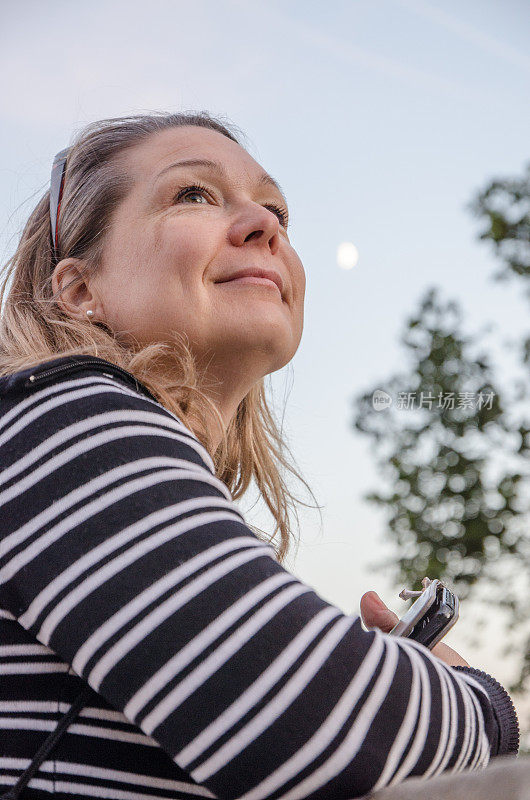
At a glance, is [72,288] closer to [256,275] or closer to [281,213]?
[256,275]

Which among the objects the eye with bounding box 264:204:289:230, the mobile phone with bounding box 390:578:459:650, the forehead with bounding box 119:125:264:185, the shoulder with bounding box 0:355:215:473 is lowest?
the mobile phone with bounding box 390:578:459:650

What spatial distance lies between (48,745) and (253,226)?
1056 mm

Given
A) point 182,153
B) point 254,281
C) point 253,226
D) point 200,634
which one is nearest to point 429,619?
point 200,634

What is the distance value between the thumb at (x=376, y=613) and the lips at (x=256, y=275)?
0.65 meters

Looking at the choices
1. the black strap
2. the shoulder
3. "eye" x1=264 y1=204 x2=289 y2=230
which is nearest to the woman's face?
"eye" x1=264 y1=204 x2=289 y2=230

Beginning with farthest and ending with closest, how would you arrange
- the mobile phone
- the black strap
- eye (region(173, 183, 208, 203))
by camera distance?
eye (region(173, 183, 208, 203))
the mobile phone
the black strap

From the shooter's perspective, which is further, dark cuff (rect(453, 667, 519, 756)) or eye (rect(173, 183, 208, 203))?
eye (rect(173, 183, 208, 203))

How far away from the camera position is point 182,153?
1727mm

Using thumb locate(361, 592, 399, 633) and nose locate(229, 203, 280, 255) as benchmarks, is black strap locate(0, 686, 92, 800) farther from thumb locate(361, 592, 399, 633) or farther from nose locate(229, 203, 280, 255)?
nose locate(229, 203, 280, 255)

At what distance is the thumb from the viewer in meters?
1.36

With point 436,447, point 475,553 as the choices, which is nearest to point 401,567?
point 475,553

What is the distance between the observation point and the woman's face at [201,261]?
1527mm

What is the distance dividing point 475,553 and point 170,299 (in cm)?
1243

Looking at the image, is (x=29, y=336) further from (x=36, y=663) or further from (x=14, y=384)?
(x=36, y=663)
